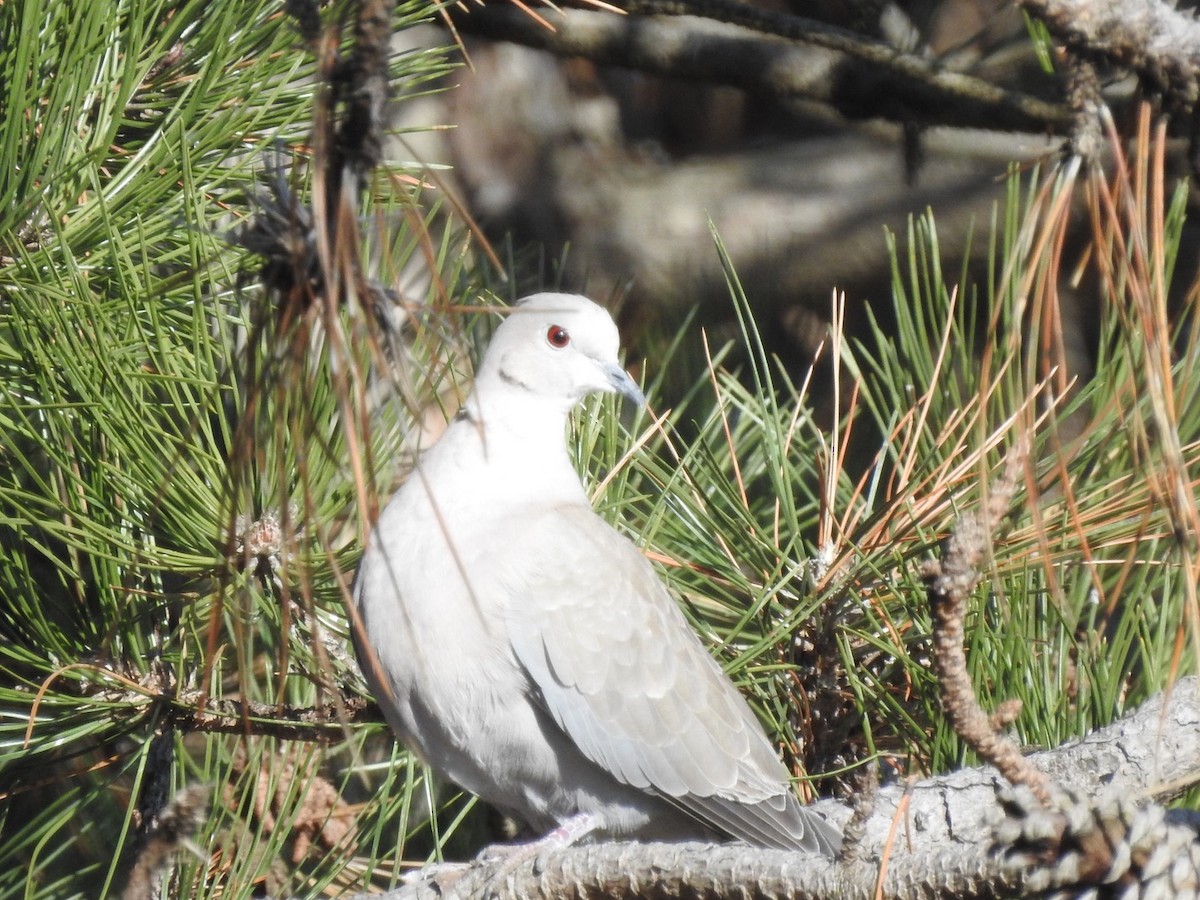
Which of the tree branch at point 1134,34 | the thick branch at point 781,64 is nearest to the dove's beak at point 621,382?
the thick branch at point 781,64

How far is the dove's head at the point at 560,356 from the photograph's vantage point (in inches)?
73.7

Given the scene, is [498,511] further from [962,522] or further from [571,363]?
[962,522]

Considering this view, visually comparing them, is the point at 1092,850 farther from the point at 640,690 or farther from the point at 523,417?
the point at 523,417

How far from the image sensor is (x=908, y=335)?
5.58ft

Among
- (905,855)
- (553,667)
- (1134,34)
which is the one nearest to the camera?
(1134,34)

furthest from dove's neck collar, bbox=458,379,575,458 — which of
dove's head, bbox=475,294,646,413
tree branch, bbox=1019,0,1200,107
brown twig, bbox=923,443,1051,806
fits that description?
tree branch, bbox=1019,0,1200,107

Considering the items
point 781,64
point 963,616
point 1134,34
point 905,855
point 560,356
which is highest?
point 781,64

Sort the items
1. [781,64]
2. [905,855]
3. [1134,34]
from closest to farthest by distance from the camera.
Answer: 1. [1134,34]
2. [905,855]
3. [781,64]

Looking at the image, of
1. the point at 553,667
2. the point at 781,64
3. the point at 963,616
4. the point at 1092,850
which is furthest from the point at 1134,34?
the point at 781,64

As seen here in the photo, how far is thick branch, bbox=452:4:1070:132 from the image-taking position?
233 centimetres

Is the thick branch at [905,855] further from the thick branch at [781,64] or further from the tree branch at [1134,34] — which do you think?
the thick branch at [781,64]

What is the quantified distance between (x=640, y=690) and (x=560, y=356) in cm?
49

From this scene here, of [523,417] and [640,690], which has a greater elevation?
[523,417]

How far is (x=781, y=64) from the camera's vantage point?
2.68m
